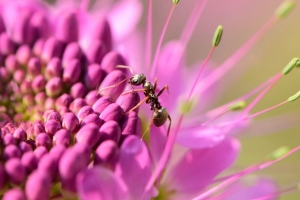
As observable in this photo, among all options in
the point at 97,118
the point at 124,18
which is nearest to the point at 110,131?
the point at 97,118

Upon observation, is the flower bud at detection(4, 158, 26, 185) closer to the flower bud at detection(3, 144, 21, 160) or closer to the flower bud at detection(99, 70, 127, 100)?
the flower bud at detection(3, 144, 21, 160)

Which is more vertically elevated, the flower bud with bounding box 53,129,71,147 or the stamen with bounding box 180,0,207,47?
the stamen with bounding box 180,0,207,47

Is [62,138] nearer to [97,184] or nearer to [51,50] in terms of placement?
[97,184]

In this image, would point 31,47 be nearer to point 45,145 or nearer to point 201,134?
point 45,145

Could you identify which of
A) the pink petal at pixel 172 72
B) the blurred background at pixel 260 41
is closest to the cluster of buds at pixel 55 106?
the pink petal at pixel 172 72

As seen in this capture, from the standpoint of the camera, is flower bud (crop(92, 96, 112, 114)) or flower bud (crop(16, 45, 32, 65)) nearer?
flower bud (crop(92, 96, 112, 114))

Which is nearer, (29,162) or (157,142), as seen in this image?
(29,162)

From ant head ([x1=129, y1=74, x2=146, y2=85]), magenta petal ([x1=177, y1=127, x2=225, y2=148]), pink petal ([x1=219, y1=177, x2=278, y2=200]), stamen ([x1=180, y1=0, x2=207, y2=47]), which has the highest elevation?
stamen ([x1=180, y1=0, x2=207, y2=47])

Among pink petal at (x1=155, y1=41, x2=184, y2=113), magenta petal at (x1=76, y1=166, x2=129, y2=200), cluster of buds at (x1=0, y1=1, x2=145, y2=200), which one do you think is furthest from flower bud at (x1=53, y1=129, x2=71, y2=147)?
pink petal at (x1=155, y1=41, x2=184, y2=113)
